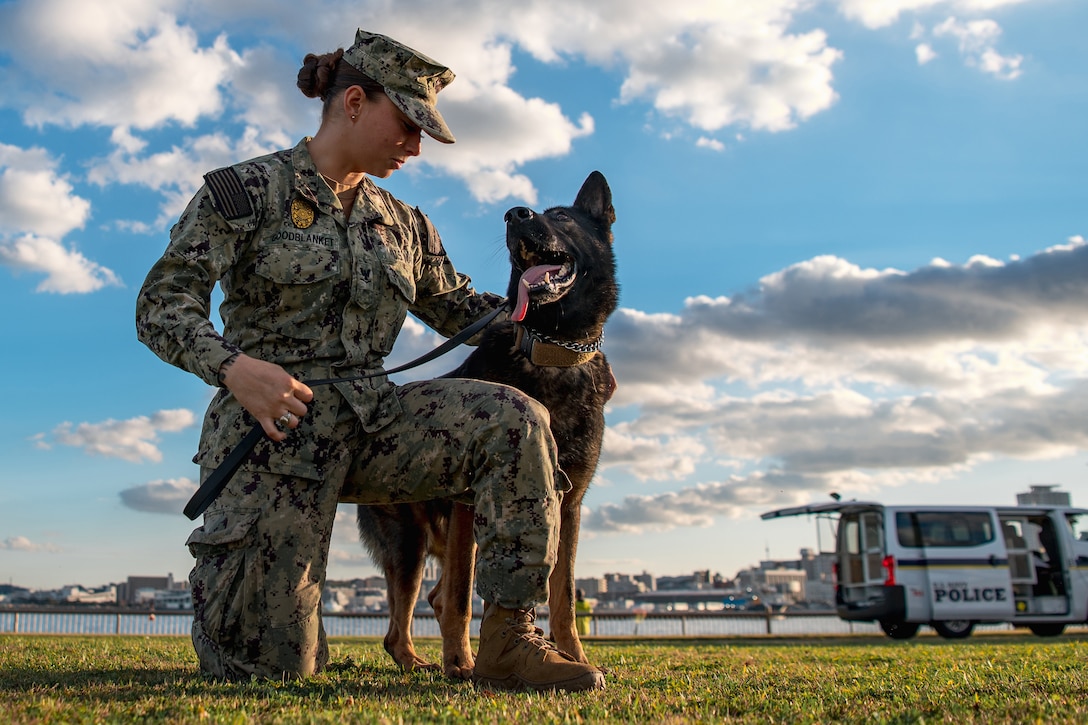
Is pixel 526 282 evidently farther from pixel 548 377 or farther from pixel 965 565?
pixel 965 565

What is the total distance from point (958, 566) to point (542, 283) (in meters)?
13.3

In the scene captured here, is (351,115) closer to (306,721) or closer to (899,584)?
(306,721)

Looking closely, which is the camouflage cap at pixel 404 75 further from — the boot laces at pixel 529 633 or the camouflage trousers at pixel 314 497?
the boot laces at pixel 529 633

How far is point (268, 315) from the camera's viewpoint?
344 centimetres

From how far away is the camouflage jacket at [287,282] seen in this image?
321 centimetres

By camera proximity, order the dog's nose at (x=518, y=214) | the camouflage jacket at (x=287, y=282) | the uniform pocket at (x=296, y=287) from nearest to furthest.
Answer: the camouflage jacket at (x=287, y=282) < the uniform pocket at (x=296, y=287) < the dog's nose at (x=518, y=214)

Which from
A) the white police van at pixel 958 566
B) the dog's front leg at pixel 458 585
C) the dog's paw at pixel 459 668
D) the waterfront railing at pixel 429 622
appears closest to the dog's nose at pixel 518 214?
the dog's front leg at pixel 458 585

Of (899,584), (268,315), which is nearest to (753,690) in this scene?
(268,315)

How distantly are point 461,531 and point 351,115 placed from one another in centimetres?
186

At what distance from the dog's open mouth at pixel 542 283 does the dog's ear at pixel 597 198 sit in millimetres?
600

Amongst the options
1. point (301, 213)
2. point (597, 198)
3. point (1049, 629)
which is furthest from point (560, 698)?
point (1049, 629)

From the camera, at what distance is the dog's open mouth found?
3945mm

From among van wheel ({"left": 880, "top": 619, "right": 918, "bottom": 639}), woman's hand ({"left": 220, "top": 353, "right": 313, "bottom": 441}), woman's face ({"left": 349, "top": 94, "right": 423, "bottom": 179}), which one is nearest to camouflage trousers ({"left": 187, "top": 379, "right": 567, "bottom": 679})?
woman's hand ({"left": 220, "top": 353, "right": 313, "bottom": 441})

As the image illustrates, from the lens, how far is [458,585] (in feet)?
12.8
